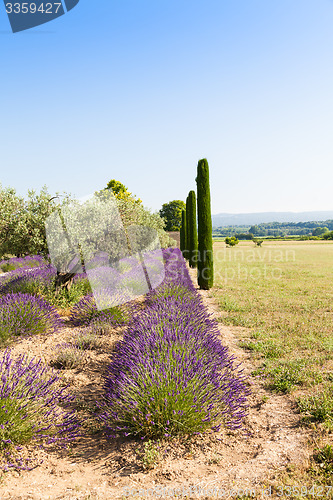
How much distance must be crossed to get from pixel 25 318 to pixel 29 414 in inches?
135

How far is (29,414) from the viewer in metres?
2.96

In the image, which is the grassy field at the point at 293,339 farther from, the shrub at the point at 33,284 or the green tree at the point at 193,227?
the green tree at the point at 193,227

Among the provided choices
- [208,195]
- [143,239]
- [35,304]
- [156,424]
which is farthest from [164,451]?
[143,239]

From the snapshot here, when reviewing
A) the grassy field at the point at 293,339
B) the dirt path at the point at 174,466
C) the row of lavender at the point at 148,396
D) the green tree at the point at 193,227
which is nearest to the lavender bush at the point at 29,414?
the row of lavender at the point at 148,396

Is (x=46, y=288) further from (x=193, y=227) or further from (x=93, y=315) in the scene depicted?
(x=193, y=227)

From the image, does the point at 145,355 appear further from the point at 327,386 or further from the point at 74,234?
the point at 74,234

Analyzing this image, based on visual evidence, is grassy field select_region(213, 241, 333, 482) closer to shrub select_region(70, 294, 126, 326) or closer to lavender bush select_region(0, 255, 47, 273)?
shrub select_region(70, 294, 126, 326)

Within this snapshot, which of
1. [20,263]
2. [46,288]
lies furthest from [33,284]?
[20,263]

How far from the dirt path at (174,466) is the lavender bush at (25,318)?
2931 millimetres

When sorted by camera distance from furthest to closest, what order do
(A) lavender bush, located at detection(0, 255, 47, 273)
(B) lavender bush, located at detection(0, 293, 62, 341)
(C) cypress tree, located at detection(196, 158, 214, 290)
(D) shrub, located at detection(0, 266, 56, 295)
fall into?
(C) cypress tree, located at detection(196, 158, 214, 290) < (A) lavender bush, located at detection(0, 255, 47, 273) < (D) shrub, located at detection(0, 266, 56, 295) < (B) lavender bush, located at detection(0, 293, 62, 341)

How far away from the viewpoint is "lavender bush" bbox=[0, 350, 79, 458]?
2.77 m

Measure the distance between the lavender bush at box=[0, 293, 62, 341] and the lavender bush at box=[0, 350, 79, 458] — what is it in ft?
8.36

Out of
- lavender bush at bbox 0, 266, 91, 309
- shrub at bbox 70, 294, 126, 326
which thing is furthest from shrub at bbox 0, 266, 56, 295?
shrub at bbox 70, 294, 126, 326

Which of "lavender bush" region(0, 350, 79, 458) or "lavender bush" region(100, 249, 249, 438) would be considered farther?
"lavender bush" region(100, 249, 249, 438)
